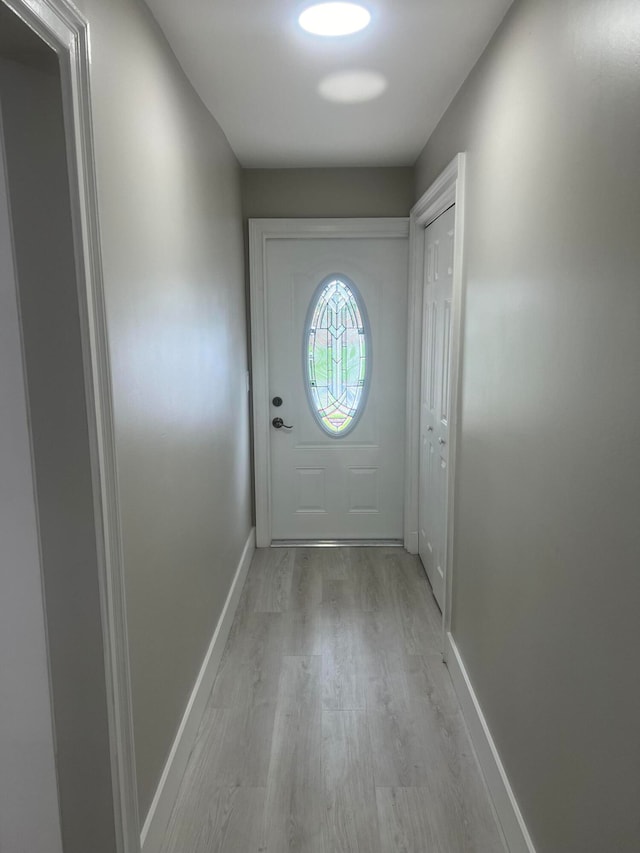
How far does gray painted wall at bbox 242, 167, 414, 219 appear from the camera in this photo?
3756mm

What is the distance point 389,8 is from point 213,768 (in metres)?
2.45

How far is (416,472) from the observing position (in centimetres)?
395

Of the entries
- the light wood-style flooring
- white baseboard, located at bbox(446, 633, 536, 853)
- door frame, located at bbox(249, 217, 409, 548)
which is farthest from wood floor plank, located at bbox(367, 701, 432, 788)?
door frame, located at bbox(249, 217, 409, 548)

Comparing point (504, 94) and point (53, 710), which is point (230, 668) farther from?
point (504, 94)

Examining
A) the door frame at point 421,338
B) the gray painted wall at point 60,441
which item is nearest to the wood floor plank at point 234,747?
the gray painted wall at point 60,441

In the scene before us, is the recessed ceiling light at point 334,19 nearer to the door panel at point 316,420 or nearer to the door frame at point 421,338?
the door frame at point 421,338

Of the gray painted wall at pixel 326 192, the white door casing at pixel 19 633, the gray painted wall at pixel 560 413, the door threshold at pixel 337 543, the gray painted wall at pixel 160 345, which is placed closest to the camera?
the gray painted wall at pixel 560 413

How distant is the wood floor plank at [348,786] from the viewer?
72.4 inches

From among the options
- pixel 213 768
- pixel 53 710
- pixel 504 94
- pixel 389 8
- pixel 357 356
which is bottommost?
pixel 213 768

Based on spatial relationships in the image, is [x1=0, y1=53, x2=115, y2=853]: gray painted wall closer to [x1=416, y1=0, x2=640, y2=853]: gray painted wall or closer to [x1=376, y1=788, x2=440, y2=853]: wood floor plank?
[x1=376, y1=788, x2=440, y2=853]: wood floor plank

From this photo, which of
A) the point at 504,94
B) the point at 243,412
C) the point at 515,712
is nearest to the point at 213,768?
the point at 515,712

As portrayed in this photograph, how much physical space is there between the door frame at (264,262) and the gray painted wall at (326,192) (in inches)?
2.5

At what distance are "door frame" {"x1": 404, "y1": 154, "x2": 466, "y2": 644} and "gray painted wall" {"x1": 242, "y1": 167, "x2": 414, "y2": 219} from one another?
0.72 ft

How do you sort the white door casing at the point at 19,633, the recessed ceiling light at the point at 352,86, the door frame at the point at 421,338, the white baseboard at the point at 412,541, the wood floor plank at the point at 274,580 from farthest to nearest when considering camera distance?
the white baseboard at the point at 412,541
the wood floor plank at the point at 274,580
the door frame at the point at 421,338
the recessed ceiling light at the point at 352,86
the white door casing at the point at 19,633
